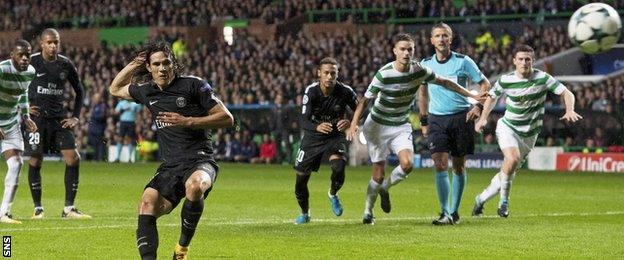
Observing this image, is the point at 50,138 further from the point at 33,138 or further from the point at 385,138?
the point at 385,138

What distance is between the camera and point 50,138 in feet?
50.9

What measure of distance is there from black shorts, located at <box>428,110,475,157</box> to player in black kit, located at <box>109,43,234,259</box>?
4.94 m

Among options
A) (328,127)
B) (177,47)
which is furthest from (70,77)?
(177,47)

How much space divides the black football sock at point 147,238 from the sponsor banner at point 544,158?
20741 millimetres

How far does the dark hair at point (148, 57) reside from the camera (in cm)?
1015

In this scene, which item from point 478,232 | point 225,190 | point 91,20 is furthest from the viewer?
point 91,20

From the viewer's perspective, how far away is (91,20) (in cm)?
5003

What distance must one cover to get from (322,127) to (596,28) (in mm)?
4523

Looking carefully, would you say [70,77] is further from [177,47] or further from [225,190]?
[177,47]

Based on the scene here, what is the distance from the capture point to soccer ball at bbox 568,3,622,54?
16891 millimetres

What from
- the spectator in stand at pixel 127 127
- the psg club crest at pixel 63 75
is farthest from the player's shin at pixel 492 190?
the spectator in stand at pixel 127 127

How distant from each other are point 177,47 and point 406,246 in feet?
109

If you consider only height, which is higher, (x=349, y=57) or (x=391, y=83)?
(x=391, y=83)

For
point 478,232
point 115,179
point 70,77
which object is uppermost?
point 70,77
